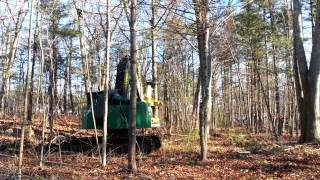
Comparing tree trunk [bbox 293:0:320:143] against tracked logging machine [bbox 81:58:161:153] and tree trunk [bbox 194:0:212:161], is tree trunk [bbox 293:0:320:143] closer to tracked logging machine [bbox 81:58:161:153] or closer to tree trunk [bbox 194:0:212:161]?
tree trunk [bbox 194:0:212:161]

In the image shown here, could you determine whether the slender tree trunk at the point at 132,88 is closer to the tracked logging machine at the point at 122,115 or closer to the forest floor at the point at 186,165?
the forest floor at the point at 186,165

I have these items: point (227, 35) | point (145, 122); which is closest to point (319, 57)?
point (227, 35)

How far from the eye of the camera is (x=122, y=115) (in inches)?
676

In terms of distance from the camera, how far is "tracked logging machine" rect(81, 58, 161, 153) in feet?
54.6

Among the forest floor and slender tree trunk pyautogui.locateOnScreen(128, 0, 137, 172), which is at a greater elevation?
slender tree trunk pyautogui.locateOnScreen(128, 0, 137, 172)

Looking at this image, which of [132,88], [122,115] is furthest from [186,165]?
[122,115]

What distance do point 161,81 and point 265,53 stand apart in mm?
9411

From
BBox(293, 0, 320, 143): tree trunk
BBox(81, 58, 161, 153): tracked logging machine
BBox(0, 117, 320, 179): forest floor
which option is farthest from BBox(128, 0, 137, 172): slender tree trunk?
BBox(293, 0, 320, 143): tree trunk

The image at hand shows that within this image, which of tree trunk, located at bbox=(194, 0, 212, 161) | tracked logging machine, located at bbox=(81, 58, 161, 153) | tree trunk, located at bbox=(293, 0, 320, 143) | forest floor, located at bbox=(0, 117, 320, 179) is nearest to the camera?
forest floor, located at bbox=(0, 117, 320, 179)

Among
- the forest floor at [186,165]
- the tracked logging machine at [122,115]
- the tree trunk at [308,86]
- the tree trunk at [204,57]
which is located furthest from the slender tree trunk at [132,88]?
the tree trunk at [308,86]

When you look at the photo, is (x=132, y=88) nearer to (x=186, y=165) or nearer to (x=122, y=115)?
(x=186, y=165)

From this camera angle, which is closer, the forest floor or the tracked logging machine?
the forest floor

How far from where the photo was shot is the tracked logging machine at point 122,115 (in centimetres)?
1666

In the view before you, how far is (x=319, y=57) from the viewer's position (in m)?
15.5
